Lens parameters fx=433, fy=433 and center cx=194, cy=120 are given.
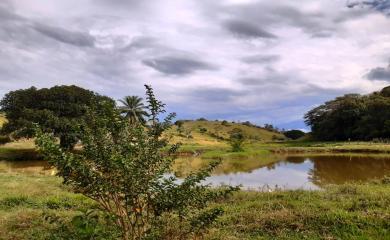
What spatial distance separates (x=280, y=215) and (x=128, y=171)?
4.83m

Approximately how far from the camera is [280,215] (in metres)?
9.59

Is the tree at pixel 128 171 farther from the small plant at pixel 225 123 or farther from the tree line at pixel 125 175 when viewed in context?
the small plant at pixel 225 123

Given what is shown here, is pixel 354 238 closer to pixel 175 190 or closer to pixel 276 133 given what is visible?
pixel 175 190

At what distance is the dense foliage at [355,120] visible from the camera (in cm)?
6938

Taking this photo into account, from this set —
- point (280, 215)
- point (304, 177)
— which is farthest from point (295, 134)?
point (280, 215)

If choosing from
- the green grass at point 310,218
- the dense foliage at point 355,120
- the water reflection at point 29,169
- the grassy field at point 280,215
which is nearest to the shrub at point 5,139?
the water reflection at point 29,169

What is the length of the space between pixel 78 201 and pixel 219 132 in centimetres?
9452

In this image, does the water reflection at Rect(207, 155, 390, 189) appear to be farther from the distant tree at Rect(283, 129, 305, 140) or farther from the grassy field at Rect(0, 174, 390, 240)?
the distant tree at Rect(283, 129, 305, 140)

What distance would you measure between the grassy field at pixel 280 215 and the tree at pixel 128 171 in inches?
27.9

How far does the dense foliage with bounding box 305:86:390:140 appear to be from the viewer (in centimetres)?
6938

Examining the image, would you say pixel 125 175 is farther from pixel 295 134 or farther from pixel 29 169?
pixel 295 134

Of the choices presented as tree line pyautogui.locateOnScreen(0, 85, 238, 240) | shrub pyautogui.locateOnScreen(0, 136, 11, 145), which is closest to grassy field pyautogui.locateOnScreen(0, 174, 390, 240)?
tree line pyautogui.locateOnScreen(0, 85, 238, 240)

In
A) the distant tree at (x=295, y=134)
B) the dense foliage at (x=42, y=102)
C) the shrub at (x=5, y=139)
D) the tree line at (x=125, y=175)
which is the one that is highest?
the dense foliage at (x=42, y=102)

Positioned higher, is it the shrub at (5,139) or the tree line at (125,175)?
the shrub at (5,139)
